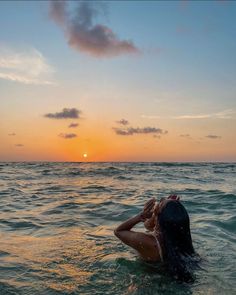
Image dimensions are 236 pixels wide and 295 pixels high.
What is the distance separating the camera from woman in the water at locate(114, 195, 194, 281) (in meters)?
4.45

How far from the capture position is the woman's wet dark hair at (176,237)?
4438 millimetres

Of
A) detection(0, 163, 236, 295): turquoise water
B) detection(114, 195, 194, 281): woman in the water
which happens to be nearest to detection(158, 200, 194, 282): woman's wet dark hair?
detection(114, 195, 194, 281): woman in the water

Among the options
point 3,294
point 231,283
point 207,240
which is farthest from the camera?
point 207,240

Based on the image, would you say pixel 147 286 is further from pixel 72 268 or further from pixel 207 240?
pixel 207 240

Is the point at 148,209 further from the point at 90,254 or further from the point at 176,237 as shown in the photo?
the point at 90,254

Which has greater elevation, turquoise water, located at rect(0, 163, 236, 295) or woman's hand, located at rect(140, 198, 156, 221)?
woman's hand, located at rect(140, 198, 156, 221)

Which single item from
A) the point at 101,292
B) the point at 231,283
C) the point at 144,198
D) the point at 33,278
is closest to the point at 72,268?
the point at 33,278

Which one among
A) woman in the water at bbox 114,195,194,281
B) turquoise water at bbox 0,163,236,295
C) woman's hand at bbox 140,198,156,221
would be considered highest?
woman's hand at bbox 140,198,156,221

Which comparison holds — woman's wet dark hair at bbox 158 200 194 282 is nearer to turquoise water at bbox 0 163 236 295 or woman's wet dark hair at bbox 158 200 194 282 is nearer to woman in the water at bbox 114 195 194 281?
woman in the water at bbox 114 195 194 281

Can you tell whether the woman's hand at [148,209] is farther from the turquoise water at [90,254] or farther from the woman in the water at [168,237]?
the turquoise water at [90,254]

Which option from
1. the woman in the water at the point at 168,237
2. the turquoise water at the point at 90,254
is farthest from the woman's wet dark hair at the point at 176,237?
the turquoise water at the point at 90,254

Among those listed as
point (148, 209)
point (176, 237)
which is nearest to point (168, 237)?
point (176, 237)

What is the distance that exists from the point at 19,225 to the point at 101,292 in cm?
481

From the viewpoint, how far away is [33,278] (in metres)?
5.20
